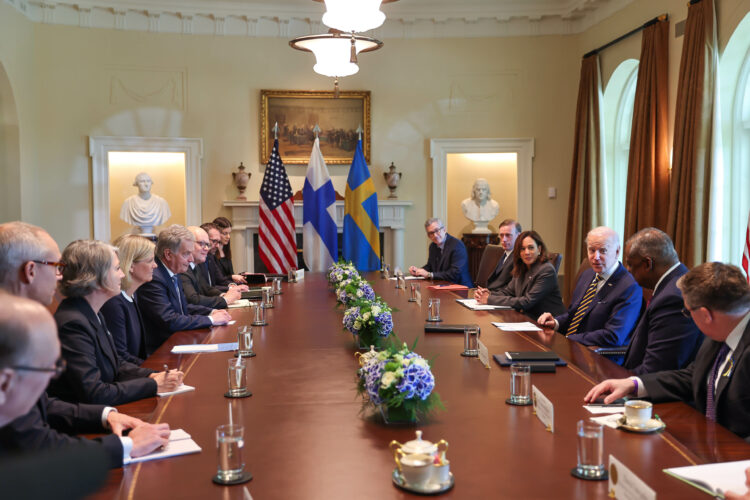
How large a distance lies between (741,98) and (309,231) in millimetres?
5566

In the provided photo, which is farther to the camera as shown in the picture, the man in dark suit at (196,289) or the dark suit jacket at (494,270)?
the dark suit jacket at (494,270)

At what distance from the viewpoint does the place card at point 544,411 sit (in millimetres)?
2271

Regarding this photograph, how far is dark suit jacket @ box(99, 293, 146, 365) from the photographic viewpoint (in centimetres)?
370

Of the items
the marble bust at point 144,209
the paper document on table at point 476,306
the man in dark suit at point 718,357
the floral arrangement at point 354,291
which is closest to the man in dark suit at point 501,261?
the paper document on table at point 476,306

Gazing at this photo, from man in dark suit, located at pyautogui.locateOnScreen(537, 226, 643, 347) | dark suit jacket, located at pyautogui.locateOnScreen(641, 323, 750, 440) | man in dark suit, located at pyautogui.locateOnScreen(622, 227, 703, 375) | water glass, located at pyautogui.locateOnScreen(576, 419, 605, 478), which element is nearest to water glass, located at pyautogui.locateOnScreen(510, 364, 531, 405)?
dark suit jacket, located at pyautogui.locateOnScreen(641, 323, 750, 440)

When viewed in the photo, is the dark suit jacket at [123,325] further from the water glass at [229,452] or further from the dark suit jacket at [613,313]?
the dark suit jacket at [613,313]

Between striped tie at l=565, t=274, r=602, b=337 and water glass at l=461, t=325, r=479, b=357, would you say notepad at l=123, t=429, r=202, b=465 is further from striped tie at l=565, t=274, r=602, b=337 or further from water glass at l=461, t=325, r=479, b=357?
striped tie at l=565, t=274, r=602, b=337

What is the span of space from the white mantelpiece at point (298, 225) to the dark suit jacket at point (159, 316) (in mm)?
6052

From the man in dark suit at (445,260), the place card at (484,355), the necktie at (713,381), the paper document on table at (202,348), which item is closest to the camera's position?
the necktie at (713,381)

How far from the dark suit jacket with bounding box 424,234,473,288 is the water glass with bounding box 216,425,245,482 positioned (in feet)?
19.7

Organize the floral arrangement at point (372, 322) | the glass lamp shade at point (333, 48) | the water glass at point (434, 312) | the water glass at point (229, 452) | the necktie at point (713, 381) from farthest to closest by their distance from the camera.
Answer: the glass lamp shade at point (333, 48) < the water glass at point (434, 312) < the floral arrangement at point (372, 322) < the necktie at point (713, 381) < the water glass at point (229, 452)

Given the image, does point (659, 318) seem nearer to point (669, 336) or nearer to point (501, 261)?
point (669, 336)

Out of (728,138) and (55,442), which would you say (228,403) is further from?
(728,138)

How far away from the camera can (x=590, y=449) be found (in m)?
1.90
